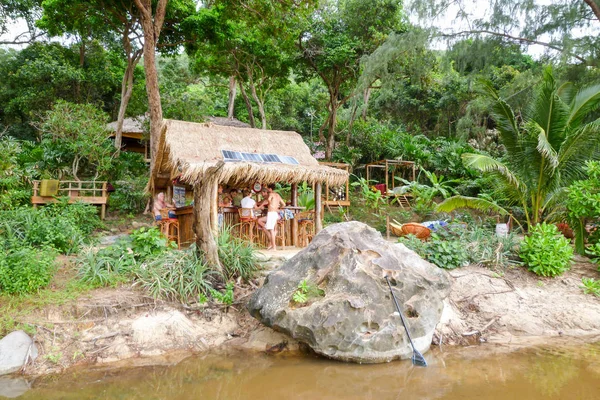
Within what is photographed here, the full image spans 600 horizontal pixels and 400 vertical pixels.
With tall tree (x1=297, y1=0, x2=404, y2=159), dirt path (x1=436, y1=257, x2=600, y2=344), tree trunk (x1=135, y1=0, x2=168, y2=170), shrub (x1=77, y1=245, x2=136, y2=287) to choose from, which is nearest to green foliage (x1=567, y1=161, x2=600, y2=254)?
A: dirt path (x1=436, y1=257, x2=600, y2=344)

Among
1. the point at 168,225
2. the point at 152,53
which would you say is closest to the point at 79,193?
the point at 152,53

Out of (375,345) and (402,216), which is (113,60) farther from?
(375,345)

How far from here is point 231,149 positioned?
29.2 feet

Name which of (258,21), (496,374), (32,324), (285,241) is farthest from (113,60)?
(496,374)

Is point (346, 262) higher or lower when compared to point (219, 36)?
lower

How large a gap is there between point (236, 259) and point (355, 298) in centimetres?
230

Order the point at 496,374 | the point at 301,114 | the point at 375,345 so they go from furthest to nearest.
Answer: the point at 301,114, the point at 375,345, the point at 496,374

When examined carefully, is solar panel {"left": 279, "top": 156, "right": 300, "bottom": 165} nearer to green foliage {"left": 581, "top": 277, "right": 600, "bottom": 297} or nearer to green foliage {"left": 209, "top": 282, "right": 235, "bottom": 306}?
green foliage {"left": 209, "top": 282, "right": 235, "bottom": 306}

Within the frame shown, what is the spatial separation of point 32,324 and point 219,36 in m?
10.3

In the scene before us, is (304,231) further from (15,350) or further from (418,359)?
(15,350)

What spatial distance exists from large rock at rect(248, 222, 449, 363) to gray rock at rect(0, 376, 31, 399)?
2548mm

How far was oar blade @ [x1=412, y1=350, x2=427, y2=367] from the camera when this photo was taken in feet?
16.0

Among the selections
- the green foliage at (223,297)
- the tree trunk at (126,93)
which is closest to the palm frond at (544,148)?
the green foliage at (223,297)

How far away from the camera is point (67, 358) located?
479 cm
